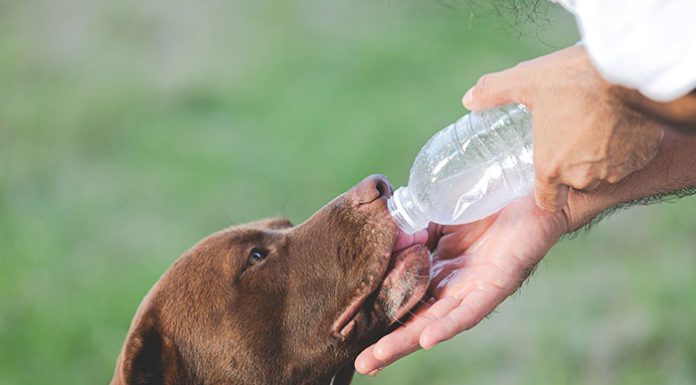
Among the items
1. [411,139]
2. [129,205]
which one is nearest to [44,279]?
[129,205]

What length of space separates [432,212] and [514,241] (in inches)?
9.8

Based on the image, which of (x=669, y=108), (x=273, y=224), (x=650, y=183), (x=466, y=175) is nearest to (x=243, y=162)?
(x=273, y=224)

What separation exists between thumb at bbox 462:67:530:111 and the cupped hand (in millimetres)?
556

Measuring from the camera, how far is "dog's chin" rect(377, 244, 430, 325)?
334 centimetres

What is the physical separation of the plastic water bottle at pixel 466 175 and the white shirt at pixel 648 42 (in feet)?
3.40

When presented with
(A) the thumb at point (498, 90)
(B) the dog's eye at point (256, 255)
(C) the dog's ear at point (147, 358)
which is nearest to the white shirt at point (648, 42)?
(A) the thumb at point (498, 90)

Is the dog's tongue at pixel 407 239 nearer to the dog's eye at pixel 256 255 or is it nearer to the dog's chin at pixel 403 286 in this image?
the dog's chin at pixel 403 286

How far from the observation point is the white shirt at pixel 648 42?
86.5 inches

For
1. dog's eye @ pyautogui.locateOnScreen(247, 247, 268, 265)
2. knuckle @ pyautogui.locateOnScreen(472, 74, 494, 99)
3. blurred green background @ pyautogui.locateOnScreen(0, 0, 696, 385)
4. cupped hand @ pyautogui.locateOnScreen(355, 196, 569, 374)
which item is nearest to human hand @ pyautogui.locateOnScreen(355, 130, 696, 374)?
cupped hand @ pyautogui.locateOnScreen(355, 196, 569, 374)

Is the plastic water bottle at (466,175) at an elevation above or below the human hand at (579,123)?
below

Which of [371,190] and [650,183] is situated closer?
[650,183]

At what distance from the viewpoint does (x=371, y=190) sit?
3.42 metres

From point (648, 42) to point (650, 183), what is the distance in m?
1.17

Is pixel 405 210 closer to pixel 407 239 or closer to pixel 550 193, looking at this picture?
pixel 407 239
